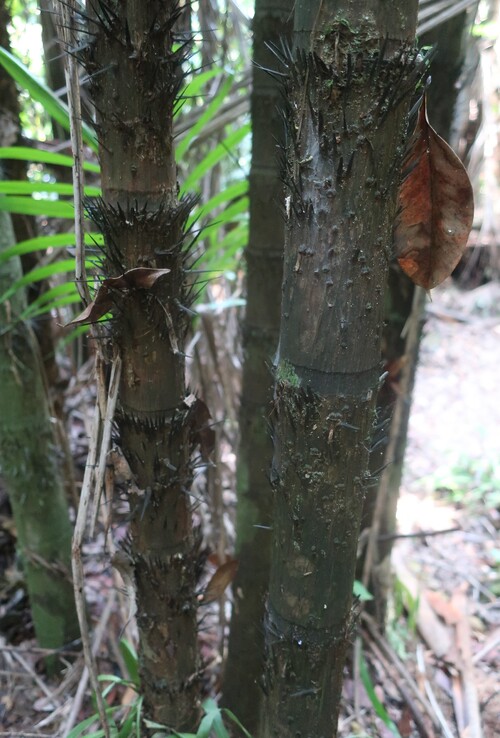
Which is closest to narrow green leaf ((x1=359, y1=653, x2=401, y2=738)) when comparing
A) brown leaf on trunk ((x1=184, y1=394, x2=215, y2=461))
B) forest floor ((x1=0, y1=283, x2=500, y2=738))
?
forest floor ((x1=0, y1=283, x2=500, y2=738))

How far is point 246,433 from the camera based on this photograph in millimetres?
1089

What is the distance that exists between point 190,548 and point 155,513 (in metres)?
0.09

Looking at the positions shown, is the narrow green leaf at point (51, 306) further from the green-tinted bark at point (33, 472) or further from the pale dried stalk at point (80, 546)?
the pale dried stalk at point (80, 546)

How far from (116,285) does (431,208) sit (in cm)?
31

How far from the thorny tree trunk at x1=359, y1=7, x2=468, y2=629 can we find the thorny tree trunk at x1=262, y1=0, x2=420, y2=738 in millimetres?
280

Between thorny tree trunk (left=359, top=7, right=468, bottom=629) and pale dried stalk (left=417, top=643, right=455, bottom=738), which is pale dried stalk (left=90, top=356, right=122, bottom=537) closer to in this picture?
thorny tree trunk (left=359, top=7, right=468, bottom=629)

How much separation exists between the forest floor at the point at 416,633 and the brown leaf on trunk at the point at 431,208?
0.70 meters

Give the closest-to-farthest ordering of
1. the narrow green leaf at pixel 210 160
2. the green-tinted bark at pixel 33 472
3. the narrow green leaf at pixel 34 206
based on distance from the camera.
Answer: the narrow green leaf at pixel 34 206 → the narrow green leaf at pixel 210 160 → the green-tinted bark at pixel 33 472

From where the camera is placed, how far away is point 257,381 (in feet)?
3.46

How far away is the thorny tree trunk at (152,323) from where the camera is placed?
1.84ft

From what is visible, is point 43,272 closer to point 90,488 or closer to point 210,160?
point 210,160

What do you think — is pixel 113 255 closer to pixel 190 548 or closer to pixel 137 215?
pixel 137 215

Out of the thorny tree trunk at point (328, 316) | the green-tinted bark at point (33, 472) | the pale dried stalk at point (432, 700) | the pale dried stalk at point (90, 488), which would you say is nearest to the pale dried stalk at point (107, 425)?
the pale dried stalk at point (90, 488)

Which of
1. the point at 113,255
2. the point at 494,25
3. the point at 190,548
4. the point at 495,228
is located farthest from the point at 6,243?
the point at 495,228
